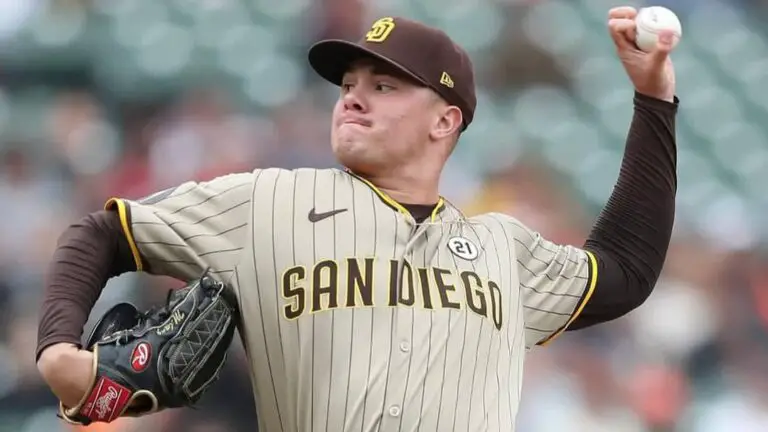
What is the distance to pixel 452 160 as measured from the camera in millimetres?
3156

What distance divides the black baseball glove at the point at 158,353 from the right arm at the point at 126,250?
0.03m

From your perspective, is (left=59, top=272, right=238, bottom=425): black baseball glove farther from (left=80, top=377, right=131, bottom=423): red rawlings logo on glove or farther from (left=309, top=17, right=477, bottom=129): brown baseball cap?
(left=309, top=17, right=477, bottom=129): brown baseball cap

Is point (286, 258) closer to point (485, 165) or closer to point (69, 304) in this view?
point (69, 304)

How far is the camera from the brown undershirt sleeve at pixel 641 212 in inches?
67.7

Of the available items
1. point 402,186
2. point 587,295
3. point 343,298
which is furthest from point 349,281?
point 587,295

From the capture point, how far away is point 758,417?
299 cm

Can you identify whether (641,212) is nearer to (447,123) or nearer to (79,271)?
(447,123)

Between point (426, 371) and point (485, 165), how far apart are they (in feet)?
6.08

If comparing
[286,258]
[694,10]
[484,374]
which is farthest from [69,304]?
[694,10]

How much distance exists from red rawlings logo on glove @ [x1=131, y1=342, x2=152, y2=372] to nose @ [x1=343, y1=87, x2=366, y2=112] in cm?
51

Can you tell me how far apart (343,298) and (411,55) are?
0.42m

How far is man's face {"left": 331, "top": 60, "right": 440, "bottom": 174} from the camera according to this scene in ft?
5.06

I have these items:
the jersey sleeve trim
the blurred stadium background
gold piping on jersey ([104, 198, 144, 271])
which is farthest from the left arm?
the blurred stadium background

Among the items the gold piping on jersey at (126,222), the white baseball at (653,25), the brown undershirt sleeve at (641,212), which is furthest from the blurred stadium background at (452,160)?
the white baseball at (653,25)
